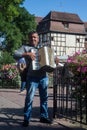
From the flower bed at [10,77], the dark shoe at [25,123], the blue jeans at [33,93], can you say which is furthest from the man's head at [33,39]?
the flower bed at [10,77]

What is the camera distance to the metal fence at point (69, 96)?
7.77 metres

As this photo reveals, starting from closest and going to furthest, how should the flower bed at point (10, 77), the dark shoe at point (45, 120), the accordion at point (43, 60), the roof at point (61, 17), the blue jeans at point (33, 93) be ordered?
the accordion at point (43, 60) < the blue jeans at point (33, 93) < the dark shoe at point (45, 120) < the flower bed at point (10, 77) < the roof at point (61, 17)

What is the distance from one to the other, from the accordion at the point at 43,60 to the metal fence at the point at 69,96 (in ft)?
1.79

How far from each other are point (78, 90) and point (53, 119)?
0.93 metres

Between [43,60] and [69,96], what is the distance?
1.04 meters

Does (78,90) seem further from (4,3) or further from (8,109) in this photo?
(4,3)

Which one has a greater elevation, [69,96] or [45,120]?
[69,96]

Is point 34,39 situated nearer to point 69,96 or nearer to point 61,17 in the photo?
point 69,96

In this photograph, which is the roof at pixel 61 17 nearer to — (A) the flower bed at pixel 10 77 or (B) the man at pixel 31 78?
(A) the flower bed at pixel 10 77

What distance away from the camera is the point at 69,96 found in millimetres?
8234

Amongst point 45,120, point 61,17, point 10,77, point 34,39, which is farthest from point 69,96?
point 61,17

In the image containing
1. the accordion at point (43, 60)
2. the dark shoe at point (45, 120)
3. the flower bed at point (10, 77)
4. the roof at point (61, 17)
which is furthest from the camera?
the roof at point (61, 17)

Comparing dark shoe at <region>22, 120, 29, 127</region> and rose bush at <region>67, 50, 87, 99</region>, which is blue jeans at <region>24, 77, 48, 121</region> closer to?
dark shoe at <region>22, 120, 29, 127</region>

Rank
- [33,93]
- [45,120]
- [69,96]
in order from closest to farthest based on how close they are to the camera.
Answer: [33,93] → [45,120] → [69,96]
